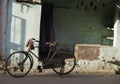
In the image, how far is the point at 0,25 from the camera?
14.4 metres

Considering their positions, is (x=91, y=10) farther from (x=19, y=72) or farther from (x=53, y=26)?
(x=19, y=72)

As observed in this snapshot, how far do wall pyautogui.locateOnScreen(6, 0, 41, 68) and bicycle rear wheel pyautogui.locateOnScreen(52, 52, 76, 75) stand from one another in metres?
1.17

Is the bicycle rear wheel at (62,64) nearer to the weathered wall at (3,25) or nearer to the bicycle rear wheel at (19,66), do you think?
the bicycle rear wheel at (19,66)

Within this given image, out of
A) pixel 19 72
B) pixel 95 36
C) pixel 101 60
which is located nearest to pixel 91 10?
pixel 95 36

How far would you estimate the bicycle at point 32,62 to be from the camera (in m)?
13.0

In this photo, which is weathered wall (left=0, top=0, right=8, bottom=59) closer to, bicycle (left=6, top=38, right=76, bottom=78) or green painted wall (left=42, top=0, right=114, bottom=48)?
bicycle (left=6, top=38, right=76, bottom=78)

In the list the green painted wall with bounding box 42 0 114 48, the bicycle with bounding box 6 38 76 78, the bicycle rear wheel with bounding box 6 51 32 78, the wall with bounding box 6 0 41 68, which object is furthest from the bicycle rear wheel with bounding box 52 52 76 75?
the green painted wall with bounding box 42 0 114 48

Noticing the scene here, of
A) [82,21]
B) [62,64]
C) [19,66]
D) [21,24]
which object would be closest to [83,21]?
[82,21]

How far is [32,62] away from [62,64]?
3.81ft

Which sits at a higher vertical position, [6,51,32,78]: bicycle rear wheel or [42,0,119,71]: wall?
[42,0,119,71]: wall

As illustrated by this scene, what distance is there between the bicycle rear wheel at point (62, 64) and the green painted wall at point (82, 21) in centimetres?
320

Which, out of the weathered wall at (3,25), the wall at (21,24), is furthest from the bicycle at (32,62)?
the weathered wall at (3,25)

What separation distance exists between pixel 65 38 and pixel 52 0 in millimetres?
1851

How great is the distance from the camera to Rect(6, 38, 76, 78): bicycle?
1301 cm
